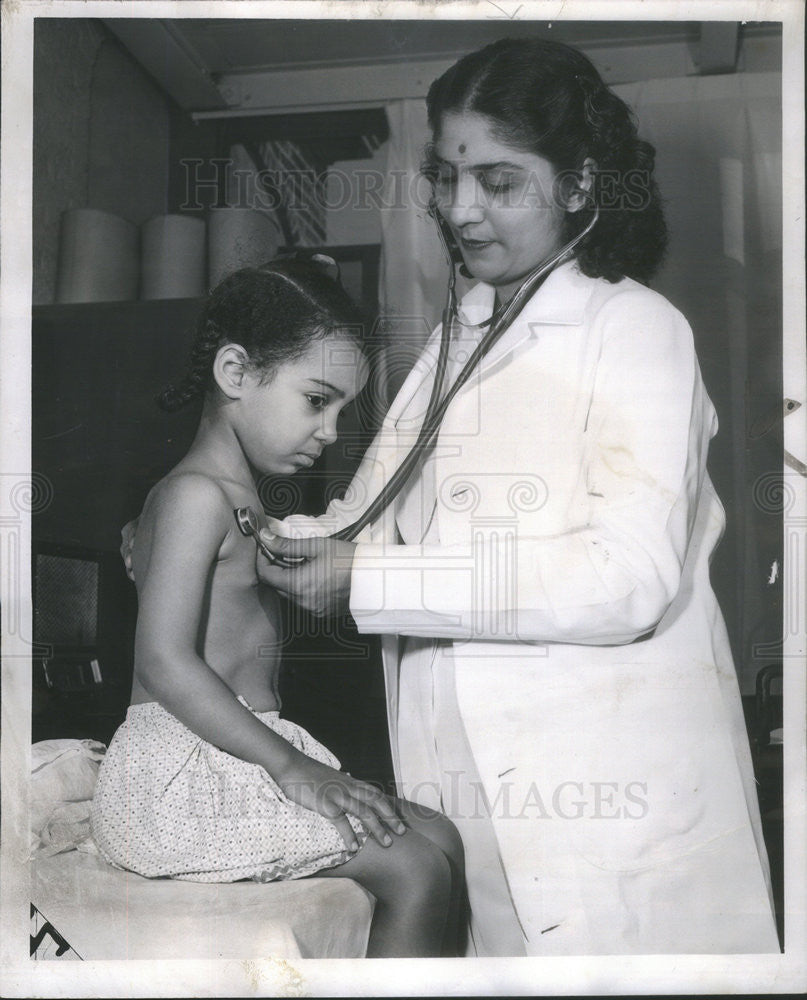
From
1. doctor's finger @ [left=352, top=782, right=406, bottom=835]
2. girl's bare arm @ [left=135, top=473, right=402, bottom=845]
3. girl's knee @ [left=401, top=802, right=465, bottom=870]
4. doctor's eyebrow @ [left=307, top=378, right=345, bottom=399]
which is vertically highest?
doctor's eyebrow @ [left=307, top=378, right=345, bottom=399]

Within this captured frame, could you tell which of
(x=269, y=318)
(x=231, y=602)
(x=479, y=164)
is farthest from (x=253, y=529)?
(x=479, y=164)

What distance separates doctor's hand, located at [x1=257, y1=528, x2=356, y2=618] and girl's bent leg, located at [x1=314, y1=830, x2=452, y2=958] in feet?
0.76

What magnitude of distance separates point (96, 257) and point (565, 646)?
611mm

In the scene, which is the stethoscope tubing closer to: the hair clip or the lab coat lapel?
the lab coat lapel

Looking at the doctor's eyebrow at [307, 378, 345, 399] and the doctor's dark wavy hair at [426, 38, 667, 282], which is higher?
the doctor's dark wavy hair at [426, 38, 667, 282]

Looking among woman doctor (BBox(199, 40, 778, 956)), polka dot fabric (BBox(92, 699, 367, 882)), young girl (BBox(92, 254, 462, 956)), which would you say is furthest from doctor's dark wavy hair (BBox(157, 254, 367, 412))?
polka dot fabric (BBox(92, 699, 367, 882))

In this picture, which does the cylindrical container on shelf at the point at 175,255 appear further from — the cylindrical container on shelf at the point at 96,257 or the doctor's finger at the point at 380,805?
the doctor's finger at the point at 380,805

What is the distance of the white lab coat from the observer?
956 mm

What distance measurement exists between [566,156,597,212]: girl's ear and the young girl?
0.81 feet

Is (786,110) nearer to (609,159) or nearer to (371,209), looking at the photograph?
(609,159)

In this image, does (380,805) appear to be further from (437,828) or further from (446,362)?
(446,362)

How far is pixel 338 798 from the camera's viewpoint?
94cm

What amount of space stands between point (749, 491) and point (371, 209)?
481 mm

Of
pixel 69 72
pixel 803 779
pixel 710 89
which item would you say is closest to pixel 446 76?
pixel 710 89
